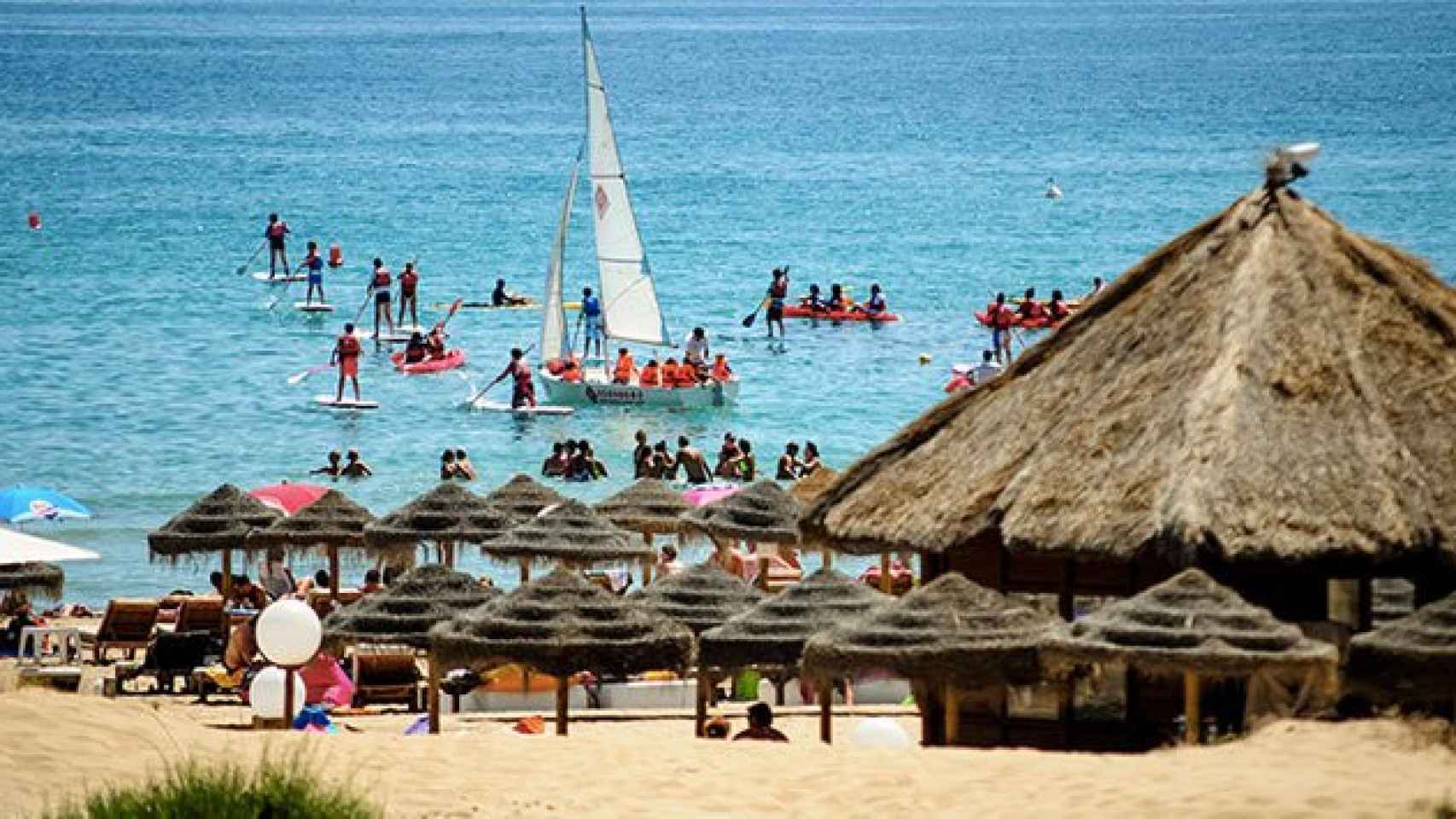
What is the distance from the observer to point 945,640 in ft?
64.1

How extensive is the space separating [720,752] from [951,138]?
382ft

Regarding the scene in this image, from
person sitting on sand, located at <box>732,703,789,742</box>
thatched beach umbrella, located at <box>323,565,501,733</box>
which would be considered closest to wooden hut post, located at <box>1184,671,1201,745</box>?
person sitting on sand, located at <box>732,703,789,742</box>

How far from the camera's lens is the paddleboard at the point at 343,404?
177ft

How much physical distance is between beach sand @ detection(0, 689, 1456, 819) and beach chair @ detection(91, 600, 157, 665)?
904 centimetres

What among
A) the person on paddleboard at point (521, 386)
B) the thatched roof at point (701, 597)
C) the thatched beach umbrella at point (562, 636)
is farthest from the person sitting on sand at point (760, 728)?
the person on paddleboard at point (521, 386)

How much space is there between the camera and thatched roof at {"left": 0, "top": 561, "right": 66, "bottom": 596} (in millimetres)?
27984

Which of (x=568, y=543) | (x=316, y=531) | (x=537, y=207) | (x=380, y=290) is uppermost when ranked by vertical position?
(x=537, y=207)

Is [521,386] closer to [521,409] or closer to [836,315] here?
[521,409]

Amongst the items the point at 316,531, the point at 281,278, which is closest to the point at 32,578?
the point at 316,531

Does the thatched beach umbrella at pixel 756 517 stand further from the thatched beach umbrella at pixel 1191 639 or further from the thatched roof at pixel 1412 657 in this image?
the thatched roof at pixel 1412 657

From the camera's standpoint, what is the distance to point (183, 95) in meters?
156

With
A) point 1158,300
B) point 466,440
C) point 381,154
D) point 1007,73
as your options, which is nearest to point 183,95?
point 381,154

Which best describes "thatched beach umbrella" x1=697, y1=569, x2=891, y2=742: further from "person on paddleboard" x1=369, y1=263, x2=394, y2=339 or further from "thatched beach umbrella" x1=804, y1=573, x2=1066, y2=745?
"person on paddleboard" x1=369, y1=263, x2=394, y2=339

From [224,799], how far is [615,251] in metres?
40.7
